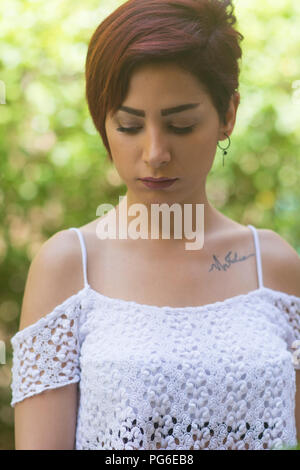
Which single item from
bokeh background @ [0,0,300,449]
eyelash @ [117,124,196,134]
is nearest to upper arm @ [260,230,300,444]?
eyelash @ [117,124,196,134]

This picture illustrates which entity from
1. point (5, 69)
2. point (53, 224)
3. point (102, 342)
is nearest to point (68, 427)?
point (102, 342)

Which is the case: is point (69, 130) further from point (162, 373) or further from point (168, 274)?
point (162, 373)

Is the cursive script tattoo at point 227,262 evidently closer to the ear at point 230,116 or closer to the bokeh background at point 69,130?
the ear at point 230,116

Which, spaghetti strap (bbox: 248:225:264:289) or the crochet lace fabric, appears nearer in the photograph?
the crochet lace fabric

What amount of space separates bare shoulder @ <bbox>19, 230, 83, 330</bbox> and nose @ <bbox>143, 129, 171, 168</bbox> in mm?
275

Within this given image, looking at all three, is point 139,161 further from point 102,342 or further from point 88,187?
point 88,187

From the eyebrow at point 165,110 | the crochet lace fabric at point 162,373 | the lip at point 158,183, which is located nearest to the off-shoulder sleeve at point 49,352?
the crochet lace fabric at point 162,373

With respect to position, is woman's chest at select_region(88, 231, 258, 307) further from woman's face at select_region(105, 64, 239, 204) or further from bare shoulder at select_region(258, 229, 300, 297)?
woman's face at select_region(105, 64, 239, 204)

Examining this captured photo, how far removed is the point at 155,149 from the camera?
123cm

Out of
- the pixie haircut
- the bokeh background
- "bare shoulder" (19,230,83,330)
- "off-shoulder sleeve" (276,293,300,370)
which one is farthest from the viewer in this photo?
the bokeh background

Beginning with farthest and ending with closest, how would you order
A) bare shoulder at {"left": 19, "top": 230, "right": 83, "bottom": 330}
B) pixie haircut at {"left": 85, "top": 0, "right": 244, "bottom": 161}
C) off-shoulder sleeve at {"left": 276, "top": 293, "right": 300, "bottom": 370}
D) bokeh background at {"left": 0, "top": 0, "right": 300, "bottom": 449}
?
bokeh background at {"left": 0, "top": 0, "right": 300, "bottom": 449} → off-shoulder sleeve at {"left": 276, "top": 293, "right": 300, "bottom": 370} → bare shoulder at {"left": 19, "top": 230, "right": 83, "bottom": 330} → pixie haircut at {"left": 85, "top": 0, "right": 244, "bottom": 161}

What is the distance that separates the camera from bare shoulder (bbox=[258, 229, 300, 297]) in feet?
4.84

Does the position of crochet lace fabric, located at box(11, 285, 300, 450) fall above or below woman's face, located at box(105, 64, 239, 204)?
below

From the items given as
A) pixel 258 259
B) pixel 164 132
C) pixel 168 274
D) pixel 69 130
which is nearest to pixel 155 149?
pixel 164 132
